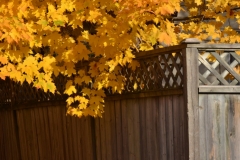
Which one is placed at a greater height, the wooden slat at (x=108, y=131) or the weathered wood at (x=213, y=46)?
the weathered wood at (x=213, y=46)

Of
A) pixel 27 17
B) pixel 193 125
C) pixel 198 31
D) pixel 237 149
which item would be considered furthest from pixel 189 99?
pixel 198 31

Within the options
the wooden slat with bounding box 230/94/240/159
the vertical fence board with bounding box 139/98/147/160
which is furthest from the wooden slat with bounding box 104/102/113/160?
the wooden slat with bounding box 230/94/240/159

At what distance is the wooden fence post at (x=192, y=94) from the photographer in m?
6.87

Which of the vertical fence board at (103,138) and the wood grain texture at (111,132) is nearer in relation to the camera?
the wood grain texture at (111,132)

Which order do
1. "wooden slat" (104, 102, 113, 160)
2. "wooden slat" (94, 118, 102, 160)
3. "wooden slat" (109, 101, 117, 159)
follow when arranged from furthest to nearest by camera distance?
"wooden slat" (94, 118, 102, 160), "wooden slat" (104, 102, 113, 160), "wooden slat" (109, 101, 117, 159)

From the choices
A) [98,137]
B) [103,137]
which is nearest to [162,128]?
[103,137]

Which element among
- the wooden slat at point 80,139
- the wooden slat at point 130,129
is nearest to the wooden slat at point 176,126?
the wooden slat at point 130,129

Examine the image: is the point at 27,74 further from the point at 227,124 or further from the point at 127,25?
the point at 227,124

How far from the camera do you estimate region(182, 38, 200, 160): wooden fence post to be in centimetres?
687

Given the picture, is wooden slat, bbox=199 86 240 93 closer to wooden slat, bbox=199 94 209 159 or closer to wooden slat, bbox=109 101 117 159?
wooden slat, bbox=199 94 209 159

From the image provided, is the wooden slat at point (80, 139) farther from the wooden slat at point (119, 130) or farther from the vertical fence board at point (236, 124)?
the vertical fence board at point (236, 124)

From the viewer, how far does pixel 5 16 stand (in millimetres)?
7184

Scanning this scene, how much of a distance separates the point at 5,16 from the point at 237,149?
3.91m

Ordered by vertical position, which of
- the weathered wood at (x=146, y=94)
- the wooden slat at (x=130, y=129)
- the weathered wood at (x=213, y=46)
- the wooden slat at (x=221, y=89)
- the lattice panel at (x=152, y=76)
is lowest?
the wooden slat at (x=130, y=129)
